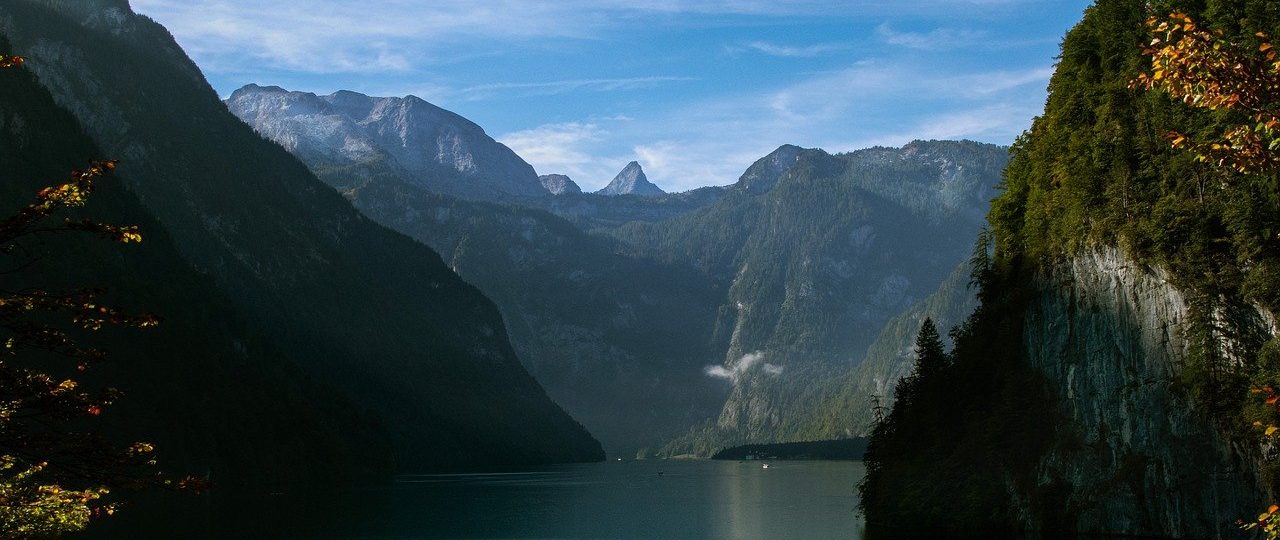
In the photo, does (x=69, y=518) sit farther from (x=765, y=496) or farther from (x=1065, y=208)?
(x=765, y=496)

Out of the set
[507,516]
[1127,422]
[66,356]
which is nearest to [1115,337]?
[1127,422]

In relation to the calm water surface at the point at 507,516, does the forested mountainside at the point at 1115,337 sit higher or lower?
higher

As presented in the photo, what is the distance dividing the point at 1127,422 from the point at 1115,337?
6.61m

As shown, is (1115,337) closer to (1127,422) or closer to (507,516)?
(1127,422)

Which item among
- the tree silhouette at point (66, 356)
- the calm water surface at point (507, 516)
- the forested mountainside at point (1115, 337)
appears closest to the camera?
the tree silhouette at point (66, 356)

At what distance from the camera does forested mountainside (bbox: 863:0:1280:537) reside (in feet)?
236

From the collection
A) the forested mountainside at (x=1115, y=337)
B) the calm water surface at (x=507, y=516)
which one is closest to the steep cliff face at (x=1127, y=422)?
the forested mountainside at (x=1115, y=337)

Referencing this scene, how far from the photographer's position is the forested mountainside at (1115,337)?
71875 mm

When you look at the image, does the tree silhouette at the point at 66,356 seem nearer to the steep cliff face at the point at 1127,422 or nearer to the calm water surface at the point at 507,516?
the steep cliff face at the point at 1127,422

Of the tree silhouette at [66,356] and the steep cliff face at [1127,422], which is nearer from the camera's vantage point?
the tree silhouette at [66,356]

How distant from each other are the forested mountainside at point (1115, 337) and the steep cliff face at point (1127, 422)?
12 cm

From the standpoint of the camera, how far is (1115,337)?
80375 mm

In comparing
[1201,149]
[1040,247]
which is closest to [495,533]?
[1040,247]

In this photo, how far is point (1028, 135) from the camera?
109125mm
